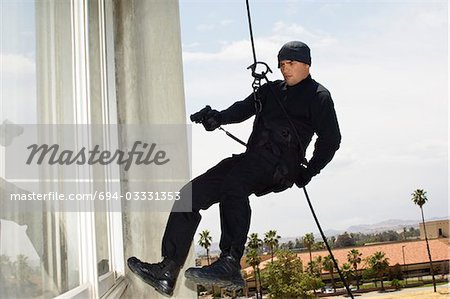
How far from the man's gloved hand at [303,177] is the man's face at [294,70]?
0.24 m

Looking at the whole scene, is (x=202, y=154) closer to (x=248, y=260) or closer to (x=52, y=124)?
(x=52, y=124)

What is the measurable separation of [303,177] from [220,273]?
359 mm

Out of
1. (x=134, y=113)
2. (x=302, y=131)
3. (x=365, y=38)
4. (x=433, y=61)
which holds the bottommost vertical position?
(x=302, y=131)

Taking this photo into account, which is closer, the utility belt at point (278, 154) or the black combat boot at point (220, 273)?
the black combat boot at point (220, 273)

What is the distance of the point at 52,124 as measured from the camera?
1.67 m

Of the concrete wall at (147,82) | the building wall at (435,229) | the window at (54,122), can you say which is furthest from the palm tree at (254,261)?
the window at (54,122)

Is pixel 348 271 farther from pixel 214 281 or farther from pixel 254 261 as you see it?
pixel 214 281

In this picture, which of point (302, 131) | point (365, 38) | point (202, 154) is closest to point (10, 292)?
point (302, 131)

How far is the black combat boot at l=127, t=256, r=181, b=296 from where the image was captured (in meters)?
1.73

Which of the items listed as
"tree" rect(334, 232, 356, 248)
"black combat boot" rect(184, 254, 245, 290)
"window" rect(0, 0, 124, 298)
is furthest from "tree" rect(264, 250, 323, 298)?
"black combat boot" rect(184, 254, 245, 290)

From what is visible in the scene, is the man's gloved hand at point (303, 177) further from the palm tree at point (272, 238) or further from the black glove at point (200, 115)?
the palm tree at point (272, 238)

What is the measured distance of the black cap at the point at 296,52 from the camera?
1.75 m

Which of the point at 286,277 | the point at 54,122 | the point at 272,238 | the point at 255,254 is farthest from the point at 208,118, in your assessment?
the point at 286,277

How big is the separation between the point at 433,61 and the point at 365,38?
5.63 ft
